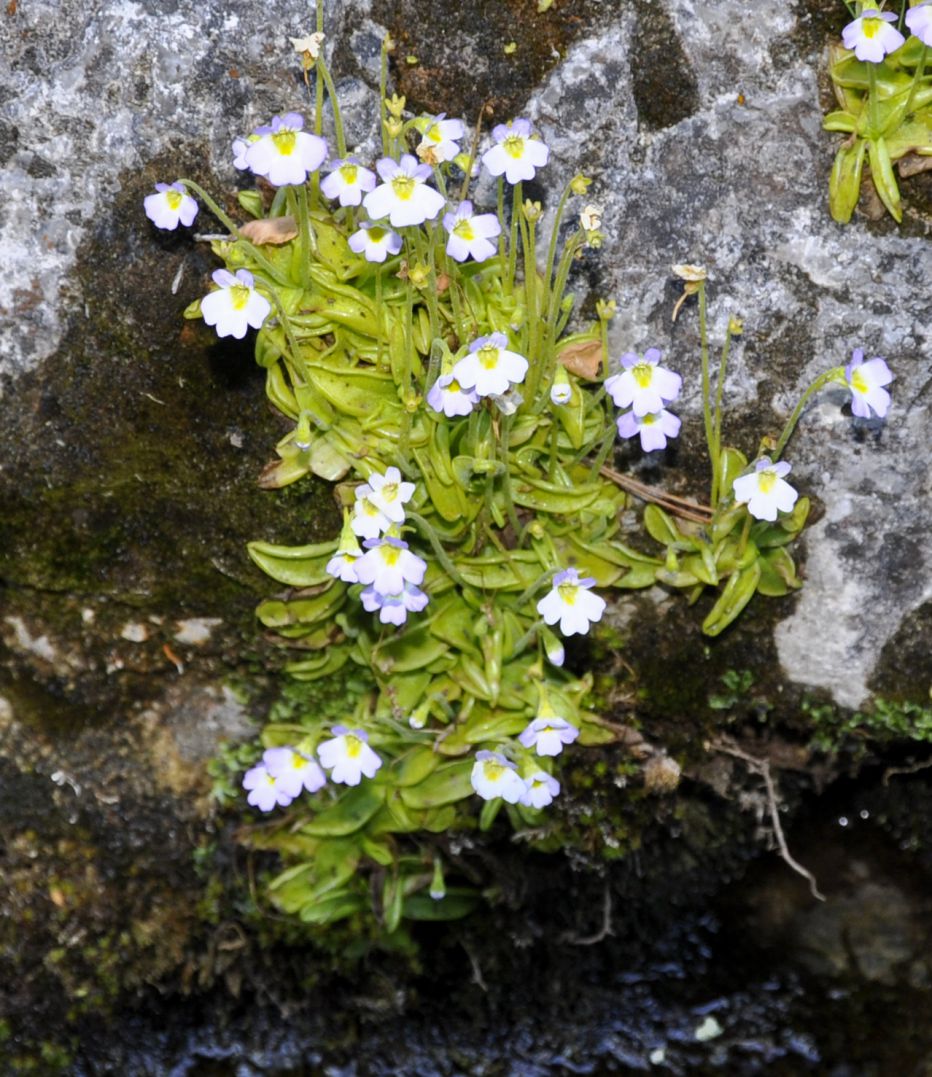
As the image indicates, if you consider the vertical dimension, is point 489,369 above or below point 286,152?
below

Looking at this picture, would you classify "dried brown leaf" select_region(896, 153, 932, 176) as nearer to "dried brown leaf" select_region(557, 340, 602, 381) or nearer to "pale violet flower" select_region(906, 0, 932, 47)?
"pale violet flower" select_region(906, 0, 932, 47)

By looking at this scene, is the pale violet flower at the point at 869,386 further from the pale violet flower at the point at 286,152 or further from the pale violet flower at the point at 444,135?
the pale violet flower at the point at 286,152

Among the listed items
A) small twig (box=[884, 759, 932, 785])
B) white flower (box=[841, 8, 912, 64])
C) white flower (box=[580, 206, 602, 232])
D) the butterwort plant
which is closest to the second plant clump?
white flower (box=[580, 206, 602, 232])

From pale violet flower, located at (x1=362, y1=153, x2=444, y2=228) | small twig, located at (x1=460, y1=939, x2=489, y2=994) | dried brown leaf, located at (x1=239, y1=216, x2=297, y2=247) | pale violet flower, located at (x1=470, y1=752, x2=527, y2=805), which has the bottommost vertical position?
small twig, located at (x1=460, y1=939, x2=489, y2=994)

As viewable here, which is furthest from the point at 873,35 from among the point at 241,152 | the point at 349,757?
the point at 349,757

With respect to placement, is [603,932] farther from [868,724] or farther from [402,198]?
[402,198]

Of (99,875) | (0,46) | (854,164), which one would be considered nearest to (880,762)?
(854,164)
